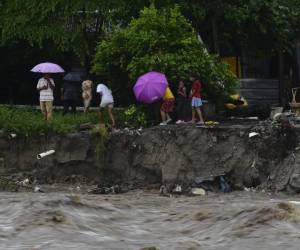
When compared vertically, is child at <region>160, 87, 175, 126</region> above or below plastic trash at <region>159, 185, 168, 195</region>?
above

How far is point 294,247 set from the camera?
9945 millimetres

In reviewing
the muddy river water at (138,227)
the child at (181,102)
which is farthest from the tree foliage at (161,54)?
the muddy river water at (138,227)

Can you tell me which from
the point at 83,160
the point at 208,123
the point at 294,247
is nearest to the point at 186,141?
the point at 208,123

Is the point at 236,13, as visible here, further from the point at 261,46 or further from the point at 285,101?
the point at 285,101

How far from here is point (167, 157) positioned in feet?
61.2

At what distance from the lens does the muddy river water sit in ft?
33.7

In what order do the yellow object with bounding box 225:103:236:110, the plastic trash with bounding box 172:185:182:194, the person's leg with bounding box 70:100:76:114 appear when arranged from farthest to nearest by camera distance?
the person's leg with bounding box 70:100:76:114 → the yellow object with bounding box 225:103:236:110 → the plastic trash with bounding box 172:185:182:194

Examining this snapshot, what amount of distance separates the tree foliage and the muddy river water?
5.60 meters

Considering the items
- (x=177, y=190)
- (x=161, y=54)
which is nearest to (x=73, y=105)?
(x=161, y=54)

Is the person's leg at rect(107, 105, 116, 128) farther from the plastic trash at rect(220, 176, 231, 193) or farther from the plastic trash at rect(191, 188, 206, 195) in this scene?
the plastic trash at rect(220, 176, 231, 193)

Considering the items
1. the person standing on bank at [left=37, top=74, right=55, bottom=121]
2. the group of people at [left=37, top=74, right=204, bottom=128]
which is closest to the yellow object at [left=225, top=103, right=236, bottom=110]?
the group of people at [left=37, top=74, right=204, bottom=128]

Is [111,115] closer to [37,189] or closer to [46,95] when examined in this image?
[46,95]

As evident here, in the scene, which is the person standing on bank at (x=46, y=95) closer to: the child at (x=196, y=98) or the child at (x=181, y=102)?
the child at (x=181, y=102)

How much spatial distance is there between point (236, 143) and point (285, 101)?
6817 mm
